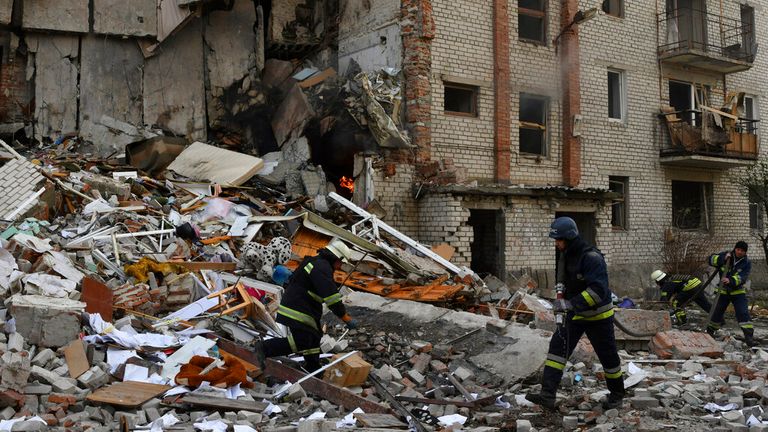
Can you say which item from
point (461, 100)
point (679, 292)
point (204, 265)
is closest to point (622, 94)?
point (461, 100)

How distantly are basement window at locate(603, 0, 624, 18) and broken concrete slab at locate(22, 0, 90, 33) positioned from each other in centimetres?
1199

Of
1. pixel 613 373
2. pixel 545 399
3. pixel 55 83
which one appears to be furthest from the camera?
pixel 55 83

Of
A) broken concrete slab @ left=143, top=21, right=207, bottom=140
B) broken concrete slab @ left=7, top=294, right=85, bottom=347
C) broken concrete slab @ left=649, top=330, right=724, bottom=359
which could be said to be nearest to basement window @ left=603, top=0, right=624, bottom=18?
broken concrete slab @ left=143, top=21, right=207, bottom=140

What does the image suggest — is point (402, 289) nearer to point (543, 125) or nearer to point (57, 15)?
point (543, 125)

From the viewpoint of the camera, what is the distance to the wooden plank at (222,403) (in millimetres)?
5676

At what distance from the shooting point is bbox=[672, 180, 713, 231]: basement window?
1802cm

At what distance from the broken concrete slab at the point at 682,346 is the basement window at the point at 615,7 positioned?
34.2ft

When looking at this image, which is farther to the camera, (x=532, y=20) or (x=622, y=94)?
(x=622, y=94)

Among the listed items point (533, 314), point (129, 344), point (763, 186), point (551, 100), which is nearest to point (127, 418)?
point (129, 344)

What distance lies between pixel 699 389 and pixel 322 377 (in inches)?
148

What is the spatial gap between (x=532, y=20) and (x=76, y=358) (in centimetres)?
1257

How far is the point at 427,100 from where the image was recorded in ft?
A: 44.7

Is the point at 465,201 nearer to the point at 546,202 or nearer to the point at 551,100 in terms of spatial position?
the point at 546,202

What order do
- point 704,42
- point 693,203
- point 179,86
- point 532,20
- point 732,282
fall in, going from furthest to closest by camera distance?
1. point 693,203
2. point 704,42
3. point 532,20
4. point 179,86
5. point 732,282
